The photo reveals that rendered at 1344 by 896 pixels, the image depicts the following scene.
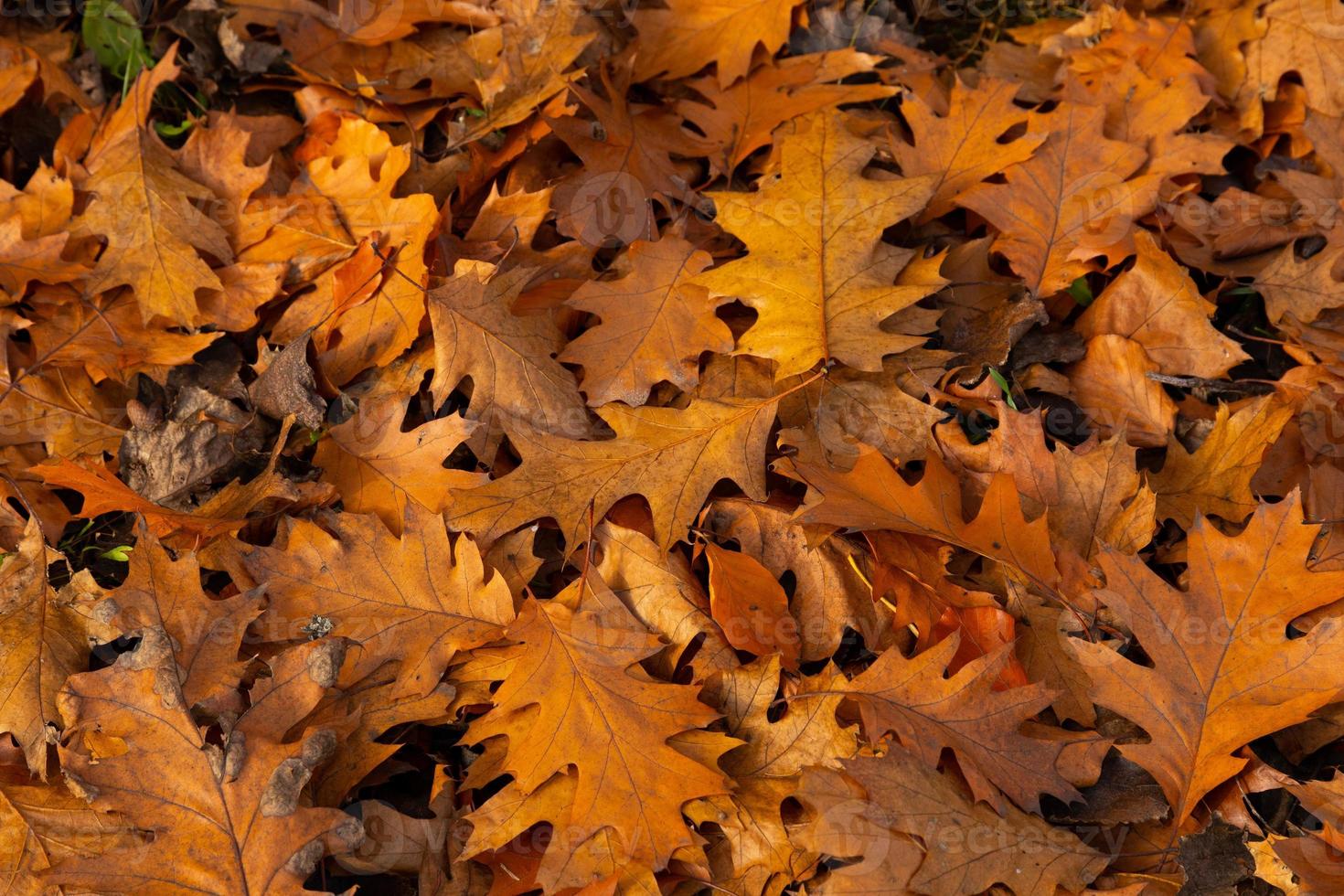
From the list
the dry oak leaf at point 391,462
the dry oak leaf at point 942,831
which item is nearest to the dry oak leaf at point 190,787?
the dry oak leaf at point 391,462

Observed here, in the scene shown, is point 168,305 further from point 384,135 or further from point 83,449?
point 384,135

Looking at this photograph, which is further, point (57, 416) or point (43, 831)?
point (57, 416)

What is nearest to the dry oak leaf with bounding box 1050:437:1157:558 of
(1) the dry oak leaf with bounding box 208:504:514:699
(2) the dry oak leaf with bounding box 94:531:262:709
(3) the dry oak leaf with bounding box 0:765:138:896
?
(1) the dry oak leaf with bounding box 208:504:514:699

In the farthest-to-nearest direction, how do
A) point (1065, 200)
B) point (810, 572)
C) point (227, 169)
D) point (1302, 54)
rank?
point (1302, 54)
point (227, 169)
point (1065, 200)
point (810, 572)

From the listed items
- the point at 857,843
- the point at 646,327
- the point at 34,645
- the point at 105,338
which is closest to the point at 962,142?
the point at 646,327

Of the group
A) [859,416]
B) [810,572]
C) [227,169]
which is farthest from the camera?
[227,169]

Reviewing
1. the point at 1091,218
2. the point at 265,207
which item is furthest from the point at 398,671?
the point at 1091,218

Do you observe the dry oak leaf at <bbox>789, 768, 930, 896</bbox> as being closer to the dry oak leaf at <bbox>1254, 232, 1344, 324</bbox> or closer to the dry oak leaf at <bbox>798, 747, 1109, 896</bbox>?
the dry oak leaf at <bbox>798, 747, 1109, 896</bbox>

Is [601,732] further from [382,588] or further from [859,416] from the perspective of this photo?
[859,416]
